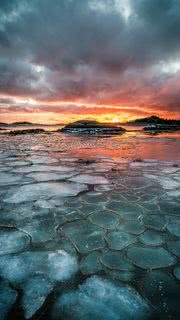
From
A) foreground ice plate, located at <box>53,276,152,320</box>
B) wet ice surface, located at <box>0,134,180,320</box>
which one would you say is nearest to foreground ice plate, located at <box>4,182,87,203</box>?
wet ice surface, located at <box>0,134,180,320</box>

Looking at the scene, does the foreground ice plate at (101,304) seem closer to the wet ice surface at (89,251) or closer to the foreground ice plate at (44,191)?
the wet ice surface at (89,251)

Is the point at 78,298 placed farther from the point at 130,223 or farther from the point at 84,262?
the point at 130,223

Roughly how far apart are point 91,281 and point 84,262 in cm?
22

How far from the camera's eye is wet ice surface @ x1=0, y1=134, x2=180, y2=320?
4.84 feet

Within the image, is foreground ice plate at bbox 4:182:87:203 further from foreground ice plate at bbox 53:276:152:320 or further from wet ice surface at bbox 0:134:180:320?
foreground ice plate at bbox 53:276:152:320

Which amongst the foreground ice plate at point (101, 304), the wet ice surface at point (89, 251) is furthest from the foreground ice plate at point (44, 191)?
the foreground ice plate at point (101, 304)

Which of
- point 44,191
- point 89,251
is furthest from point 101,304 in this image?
point 44,191

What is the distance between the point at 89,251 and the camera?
2.02 metres

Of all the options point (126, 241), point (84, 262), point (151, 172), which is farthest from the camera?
point (151, 172)

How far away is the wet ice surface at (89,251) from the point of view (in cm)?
147

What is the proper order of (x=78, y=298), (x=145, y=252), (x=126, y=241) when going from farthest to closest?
(x=126, y=241) → (x=145, y=252) → (x=78, y=298)

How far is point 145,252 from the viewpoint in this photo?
2.01m

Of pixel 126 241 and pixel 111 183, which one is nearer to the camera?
pixel 126 241

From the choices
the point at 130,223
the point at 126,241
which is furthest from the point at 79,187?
the point at 126,241
